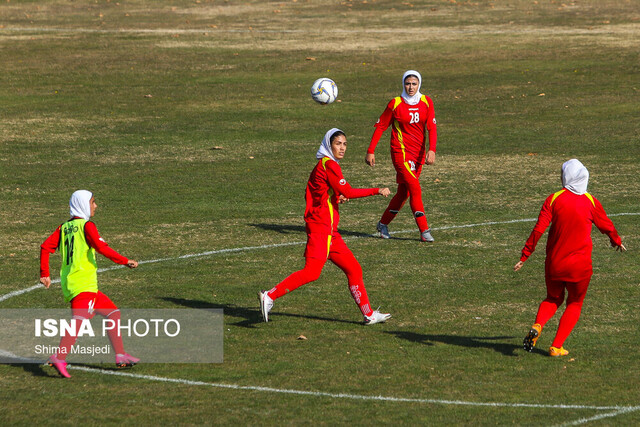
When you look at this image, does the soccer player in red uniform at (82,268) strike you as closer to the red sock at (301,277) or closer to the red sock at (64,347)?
the red sock at (64,347)

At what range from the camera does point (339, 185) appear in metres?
11.7

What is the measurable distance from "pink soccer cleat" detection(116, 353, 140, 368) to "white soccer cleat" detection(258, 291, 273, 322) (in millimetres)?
1838

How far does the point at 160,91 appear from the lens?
32.2m

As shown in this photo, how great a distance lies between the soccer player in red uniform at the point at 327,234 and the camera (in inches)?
462

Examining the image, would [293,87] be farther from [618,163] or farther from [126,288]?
[126,288]

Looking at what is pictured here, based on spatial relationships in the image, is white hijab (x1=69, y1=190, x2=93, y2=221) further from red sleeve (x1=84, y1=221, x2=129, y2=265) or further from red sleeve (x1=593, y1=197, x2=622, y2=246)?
red sleeve (x1=593, y1=197, x2=622, y2=246)

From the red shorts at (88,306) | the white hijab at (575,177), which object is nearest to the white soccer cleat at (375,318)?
the white hijab at (575,177)

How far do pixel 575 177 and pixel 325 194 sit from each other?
299cm

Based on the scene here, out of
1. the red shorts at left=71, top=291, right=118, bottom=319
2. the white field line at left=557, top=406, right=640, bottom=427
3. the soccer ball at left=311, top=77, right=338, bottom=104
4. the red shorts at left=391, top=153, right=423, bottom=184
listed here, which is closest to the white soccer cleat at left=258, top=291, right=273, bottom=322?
the red shorts at left=71, top=291, right=118, bottom=319

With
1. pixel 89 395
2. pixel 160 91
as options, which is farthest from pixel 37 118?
pixel 89 395

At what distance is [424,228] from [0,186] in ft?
32.3

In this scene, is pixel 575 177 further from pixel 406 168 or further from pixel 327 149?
pixel 406 168

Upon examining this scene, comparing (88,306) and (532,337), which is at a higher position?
(88,306)

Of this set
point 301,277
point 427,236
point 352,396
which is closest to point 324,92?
point 427,236
